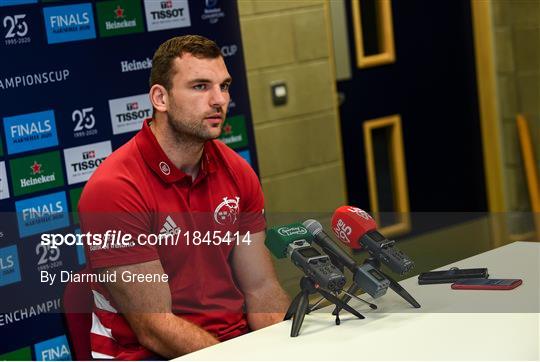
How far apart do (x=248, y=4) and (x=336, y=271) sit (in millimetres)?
2029

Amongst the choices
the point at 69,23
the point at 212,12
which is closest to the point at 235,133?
the point at 212,12

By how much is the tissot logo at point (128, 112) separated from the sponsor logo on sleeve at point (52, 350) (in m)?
0.69

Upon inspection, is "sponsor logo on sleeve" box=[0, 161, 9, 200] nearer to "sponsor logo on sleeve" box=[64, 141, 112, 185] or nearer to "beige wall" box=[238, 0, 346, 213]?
"sponsor logo on sleeve" box=[64, 141, 112, 185]

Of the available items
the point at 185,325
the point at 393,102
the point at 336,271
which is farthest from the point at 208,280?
the point at 393,102

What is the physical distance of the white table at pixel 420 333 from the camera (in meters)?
1.84

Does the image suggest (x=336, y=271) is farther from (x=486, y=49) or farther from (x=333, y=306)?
(x=486, y=49)

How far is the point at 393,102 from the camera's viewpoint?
14.8ft

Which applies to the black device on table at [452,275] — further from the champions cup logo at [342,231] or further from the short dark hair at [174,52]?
the short dark hair at [174,52]

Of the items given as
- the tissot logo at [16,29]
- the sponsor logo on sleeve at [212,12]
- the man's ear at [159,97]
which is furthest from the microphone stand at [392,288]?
the sponsor logo on sleeve at [212,12]

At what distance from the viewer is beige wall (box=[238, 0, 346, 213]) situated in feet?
12.8

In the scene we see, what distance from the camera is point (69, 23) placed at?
327 cm

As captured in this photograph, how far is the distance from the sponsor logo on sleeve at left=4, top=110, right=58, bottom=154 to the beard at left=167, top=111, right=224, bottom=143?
2.73 feet

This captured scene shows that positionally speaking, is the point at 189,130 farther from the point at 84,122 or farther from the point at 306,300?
the point at 84,122

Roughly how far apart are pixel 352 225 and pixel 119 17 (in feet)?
5.12
